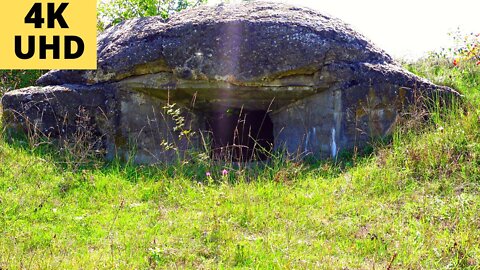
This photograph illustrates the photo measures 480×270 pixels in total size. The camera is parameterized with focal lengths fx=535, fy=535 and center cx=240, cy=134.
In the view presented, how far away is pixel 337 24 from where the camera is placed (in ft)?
22.8

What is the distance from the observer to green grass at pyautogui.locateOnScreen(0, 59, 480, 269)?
3760 mm

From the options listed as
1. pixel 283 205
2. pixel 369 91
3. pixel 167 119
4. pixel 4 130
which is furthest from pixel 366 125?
pixel 4 130

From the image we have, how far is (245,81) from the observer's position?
653 cm

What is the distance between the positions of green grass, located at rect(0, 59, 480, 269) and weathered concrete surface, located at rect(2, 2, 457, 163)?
1.79 ft

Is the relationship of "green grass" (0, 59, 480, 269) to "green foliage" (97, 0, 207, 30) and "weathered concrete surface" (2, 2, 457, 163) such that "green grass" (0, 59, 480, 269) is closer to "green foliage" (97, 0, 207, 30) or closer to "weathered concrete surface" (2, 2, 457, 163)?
"weathered concrete surface" (2, 2, 457, 163)

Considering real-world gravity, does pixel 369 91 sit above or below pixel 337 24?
below

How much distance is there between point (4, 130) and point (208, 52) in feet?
8.81

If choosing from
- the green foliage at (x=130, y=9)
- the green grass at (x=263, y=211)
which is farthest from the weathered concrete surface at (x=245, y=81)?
the green foliage at (x=130, y=9)

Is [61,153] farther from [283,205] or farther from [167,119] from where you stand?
[283,205]

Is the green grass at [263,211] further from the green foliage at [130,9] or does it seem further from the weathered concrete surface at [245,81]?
the green foliage at [130,9]

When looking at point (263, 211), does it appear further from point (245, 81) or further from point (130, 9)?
point (130, 9)

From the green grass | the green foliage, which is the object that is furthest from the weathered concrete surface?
the green foliage

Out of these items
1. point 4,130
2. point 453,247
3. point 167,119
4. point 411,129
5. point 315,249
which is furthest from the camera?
point 167,119

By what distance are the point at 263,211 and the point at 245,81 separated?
2.28 meters
